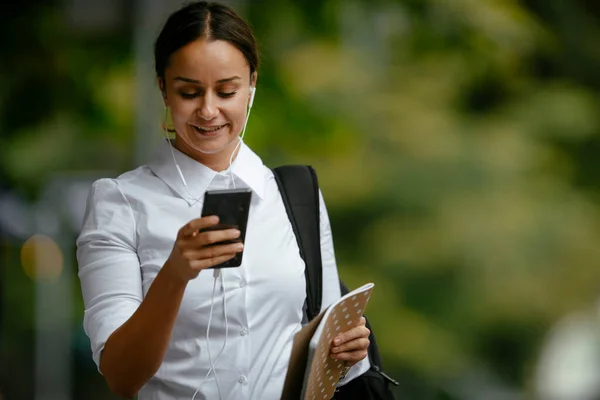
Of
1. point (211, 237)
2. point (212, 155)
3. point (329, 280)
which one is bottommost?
point (329, 280)

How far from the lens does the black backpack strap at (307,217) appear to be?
1781mm

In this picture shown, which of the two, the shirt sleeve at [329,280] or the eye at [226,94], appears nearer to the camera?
the eye at [226,94]

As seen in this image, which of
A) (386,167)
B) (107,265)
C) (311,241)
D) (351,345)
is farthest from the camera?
(386,167)

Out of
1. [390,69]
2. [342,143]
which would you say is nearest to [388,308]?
[342,143]

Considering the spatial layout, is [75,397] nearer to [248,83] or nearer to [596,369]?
[596,369]

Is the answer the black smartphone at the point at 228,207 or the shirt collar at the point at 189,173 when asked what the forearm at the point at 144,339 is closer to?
the black smartphone at the point at 228,207

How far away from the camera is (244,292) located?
1673 millimetres

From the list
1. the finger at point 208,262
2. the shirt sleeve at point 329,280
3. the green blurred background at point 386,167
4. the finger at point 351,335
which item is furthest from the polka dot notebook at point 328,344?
the green blurred background at point 386,167

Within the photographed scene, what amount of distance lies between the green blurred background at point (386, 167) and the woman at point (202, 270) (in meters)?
4.38

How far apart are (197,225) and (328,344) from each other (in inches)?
15.0

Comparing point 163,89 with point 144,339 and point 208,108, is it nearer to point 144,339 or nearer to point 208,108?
point 208,108

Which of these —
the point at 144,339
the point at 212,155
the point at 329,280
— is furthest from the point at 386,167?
the point at 144,339

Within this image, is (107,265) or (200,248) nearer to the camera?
(200,248)

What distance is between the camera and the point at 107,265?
5.21 ft
